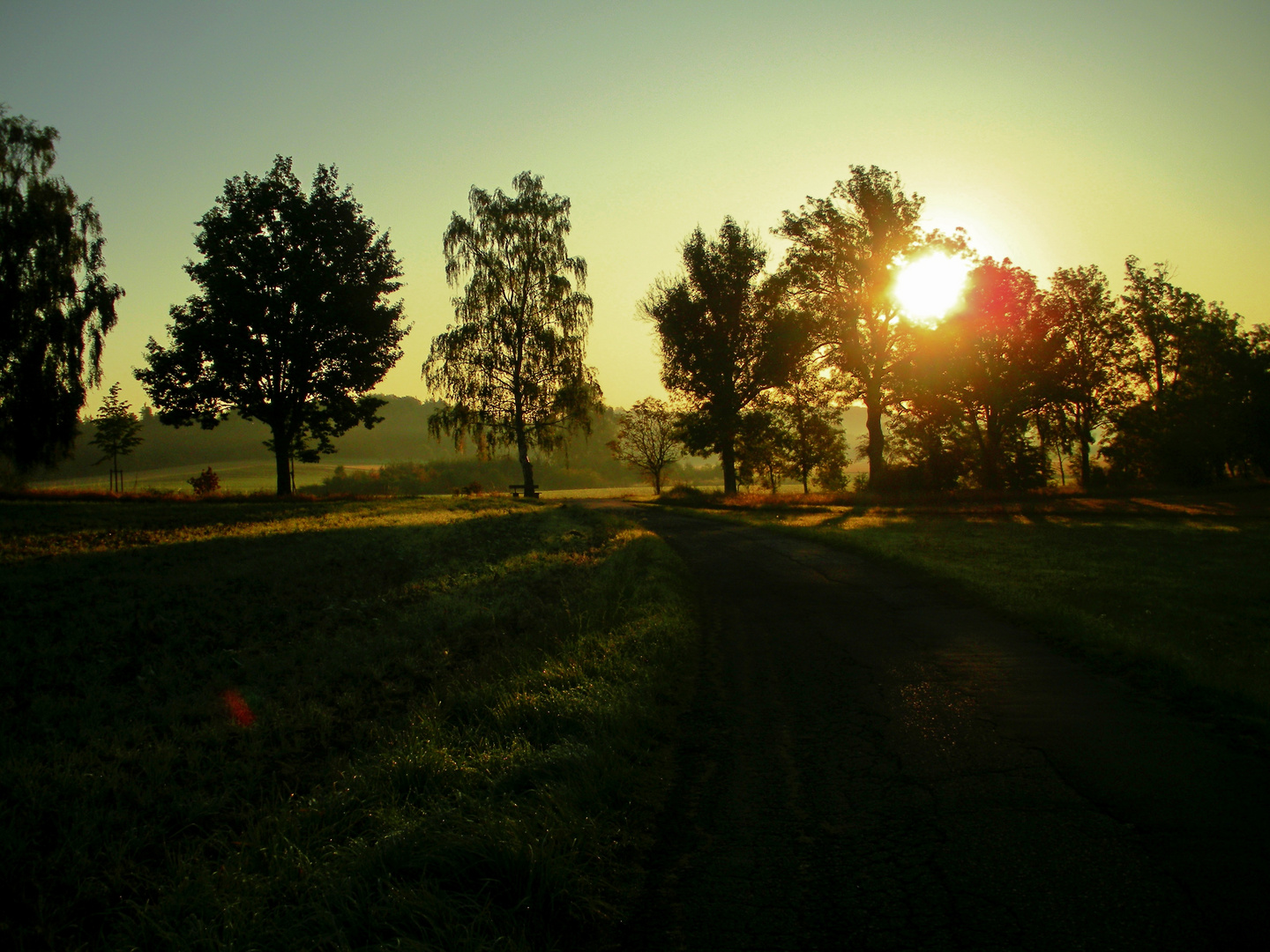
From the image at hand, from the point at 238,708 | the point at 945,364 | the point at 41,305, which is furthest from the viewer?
the point at 945,364

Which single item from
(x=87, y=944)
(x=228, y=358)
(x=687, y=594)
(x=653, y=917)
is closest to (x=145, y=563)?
(x=687, y=594)

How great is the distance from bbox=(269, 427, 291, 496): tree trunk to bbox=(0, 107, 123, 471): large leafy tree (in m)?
7.81

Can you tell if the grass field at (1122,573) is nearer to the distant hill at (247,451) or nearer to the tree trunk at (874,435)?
the tree trunk at (874,435)

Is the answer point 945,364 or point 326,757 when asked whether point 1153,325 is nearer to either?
point 945,364

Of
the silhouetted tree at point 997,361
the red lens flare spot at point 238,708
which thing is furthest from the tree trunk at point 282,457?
the silhouetted tree at point 997,361

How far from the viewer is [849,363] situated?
41.6 metres

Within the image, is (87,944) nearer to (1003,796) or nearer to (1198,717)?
(1003,796)

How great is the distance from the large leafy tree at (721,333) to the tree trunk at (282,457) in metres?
23.7

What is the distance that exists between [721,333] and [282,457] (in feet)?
89.5

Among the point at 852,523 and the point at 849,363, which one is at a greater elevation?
the point at 849,363

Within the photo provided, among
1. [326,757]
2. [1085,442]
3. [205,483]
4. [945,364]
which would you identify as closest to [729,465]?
[945,364]

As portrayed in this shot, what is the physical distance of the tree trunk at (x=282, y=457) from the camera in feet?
118

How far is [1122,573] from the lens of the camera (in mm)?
15422

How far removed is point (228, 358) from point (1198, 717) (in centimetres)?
3805
